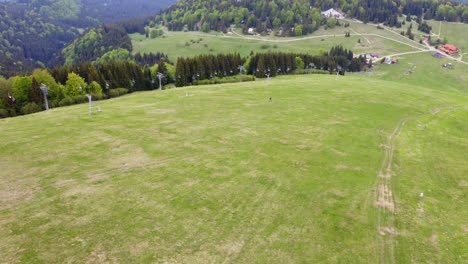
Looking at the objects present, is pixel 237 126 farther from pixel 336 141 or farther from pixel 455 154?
pixel 455 154

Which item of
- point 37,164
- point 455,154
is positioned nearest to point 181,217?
point 37,164

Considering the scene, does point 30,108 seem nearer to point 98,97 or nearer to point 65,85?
point 65,85

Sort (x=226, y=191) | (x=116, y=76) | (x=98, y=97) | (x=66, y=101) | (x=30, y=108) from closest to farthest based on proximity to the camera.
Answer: (x=226, y=191), (x=30, y=108), (x=66, y=101), (x=98, y=97), (x=116, y=76)

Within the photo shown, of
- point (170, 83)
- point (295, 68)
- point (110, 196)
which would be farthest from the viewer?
point (295, 68)

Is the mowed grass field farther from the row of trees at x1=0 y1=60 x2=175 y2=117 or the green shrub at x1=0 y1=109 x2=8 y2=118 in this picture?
the row of trees at x1=0 y1=60 x2=175 y2=117

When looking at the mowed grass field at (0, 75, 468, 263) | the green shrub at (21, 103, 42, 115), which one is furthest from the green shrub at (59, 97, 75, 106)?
the mowed grass field at (0, 75, 468, 263)

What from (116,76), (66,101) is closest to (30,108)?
(66,101)

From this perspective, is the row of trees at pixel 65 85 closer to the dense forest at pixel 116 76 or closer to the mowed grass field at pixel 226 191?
the dense forest at pixel 116 76

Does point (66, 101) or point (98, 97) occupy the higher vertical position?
point (98, 97)
